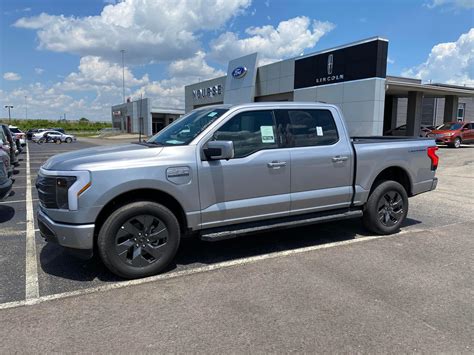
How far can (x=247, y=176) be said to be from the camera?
466 cm

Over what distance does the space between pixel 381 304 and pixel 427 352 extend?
2.53 feet

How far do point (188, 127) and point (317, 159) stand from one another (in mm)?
1740

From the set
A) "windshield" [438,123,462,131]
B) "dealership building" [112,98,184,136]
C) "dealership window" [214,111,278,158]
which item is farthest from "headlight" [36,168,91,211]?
"dealership building" [112,98,184,136]

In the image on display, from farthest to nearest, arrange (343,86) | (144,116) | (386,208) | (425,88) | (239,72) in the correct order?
(144,116), (239,72), (425,88), (343,86), (386,208)

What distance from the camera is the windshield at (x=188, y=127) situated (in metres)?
4.68

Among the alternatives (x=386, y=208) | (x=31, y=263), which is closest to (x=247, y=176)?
(x=386, y=208)

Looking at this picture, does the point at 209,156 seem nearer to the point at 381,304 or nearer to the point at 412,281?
the point at 381,304

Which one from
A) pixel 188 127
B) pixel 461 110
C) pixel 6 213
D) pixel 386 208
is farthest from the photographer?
pixel 461 110

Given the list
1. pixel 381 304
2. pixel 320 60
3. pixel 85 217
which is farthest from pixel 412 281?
pixel 320 60

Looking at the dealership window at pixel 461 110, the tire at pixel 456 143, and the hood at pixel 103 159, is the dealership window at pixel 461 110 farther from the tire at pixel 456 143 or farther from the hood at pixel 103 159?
the hood at pixel 103 159

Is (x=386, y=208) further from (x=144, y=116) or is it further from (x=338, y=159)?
(x=144, y=116)

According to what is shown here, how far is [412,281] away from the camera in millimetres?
4203

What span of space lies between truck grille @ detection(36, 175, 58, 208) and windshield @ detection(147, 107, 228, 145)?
53.5 inches

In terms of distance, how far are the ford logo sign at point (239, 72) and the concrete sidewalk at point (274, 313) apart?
24660 mm
